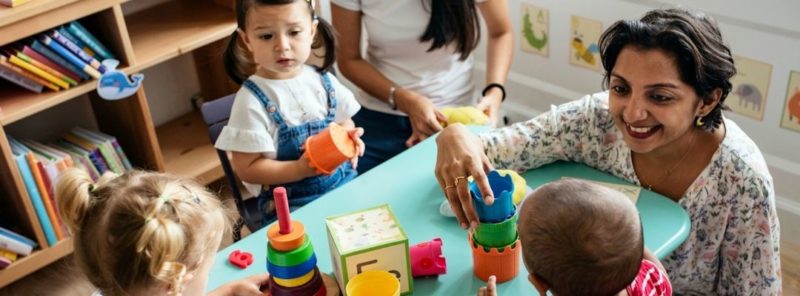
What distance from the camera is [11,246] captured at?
2.37 m

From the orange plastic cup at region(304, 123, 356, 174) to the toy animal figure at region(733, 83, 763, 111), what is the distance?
4.28 ft

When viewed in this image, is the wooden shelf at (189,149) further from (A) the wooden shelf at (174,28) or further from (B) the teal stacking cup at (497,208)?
(B) the teal stacking cup at (497,208)

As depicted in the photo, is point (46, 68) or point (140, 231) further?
point (46, 68)

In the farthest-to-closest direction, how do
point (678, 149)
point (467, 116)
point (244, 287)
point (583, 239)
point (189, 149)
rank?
point (189, 149), point (467, 116), point (678, 149), point (244, 287), point (583, 239)

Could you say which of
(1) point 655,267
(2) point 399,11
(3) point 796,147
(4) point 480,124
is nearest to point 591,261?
(1) point 655,267

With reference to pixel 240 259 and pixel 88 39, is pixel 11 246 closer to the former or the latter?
pixel 88 39

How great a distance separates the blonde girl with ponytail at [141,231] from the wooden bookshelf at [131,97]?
3.60 feet

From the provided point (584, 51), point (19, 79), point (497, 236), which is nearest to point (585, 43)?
point (584, 51)

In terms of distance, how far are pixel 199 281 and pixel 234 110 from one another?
59 cm

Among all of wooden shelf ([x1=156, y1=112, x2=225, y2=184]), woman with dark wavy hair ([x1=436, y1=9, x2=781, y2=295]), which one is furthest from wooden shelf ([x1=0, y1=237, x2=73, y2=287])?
woman with dark wavy hair ([x1=436, y1=9, x2=781, y2=295])

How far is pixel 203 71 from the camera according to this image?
3016 mm

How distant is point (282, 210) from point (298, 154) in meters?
0.62

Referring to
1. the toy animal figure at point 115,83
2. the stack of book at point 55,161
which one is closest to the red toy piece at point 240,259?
the stack of book at point 55,161

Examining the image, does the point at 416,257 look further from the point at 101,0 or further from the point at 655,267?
the point at 101,0
